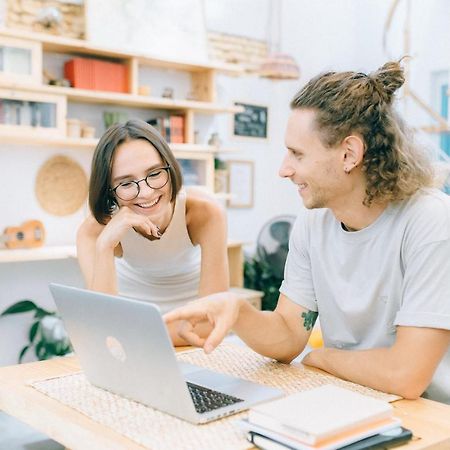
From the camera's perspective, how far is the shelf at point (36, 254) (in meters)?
3.79

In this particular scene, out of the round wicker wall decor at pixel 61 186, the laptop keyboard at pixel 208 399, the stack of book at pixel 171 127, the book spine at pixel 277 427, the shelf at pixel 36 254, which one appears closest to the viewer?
the book spine at pixel 277 427

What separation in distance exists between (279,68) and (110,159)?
9.67ft

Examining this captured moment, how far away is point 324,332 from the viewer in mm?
1770

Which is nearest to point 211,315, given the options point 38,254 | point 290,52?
point 38,254

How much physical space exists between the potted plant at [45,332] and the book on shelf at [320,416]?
312 cm

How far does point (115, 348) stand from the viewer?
4.32ft

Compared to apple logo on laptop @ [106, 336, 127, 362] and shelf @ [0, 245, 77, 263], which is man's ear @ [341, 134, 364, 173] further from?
shelf @ [0, 245, 77, 263]

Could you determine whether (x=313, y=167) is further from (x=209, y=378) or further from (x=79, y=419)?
(x=79, y=419)

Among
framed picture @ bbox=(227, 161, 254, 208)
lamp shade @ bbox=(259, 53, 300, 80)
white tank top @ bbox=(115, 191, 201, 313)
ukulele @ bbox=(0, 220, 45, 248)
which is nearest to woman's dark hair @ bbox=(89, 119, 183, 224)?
white tank top @ bbox=(115, 191, 201, 313)

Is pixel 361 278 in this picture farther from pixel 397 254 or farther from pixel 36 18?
pixel 36 18

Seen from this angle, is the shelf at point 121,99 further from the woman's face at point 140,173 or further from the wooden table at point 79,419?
the wooden table at point 79,419

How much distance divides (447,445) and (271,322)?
616 mm

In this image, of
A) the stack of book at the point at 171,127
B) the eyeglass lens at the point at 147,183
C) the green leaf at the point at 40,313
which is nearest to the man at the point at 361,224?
the eyeglass lens at the point at 147,183

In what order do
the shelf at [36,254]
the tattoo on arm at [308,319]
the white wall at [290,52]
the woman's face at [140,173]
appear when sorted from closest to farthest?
the tattoo on arm at [308,319] → the woman's face at [140,173] → the shelf at [36,254] → the white wall at [290,52]
